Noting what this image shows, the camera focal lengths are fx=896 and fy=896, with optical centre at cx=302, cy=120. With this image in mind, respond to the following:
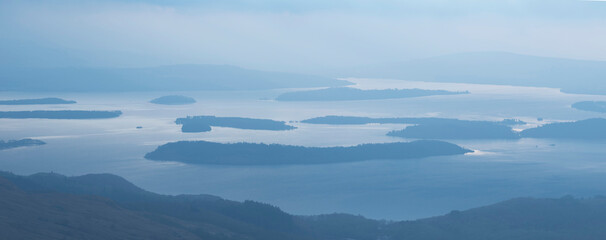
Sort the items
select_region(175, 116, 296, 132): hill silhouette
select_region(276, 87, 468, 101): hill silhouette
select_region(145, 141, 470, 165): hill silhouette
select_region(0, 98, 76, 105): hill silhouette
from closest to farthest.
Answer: select_region(145, 141, 470, 165): hill silhouette < select_region(175, 116, 296, 132): hill silhouette < select_region(0, 98, 76, 105): hill silhouette < select_region(276, 87, 468, 101): hill silhouette

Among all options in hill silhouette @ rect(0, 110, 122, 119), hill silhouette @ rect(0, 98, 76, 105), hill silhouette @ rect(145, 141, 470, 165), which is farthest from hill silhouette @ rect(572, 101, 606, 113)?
hill silhouette @ rect(0, 98, 76, 105)

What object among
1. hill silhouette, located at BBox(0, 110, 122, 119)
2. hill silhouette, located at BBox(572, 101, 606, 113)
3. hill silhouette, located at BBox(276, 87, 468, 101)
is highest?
hill silhouette, located at BBox(276, 87, 468, 101)

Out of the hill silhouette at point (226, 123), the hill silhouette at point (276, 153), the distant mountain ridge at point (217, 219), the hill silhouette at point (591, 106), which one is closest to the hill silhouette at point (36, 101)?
the hill silhouette at point (226, 123)

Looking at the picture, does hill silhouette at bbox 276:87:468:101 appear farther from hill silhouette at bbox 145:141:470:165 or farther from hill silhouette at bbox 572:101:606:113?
hill silhouette at bbox 145:141:470:165

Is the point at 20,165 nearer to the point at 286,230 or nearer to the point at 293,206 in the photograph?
the point at 293,206

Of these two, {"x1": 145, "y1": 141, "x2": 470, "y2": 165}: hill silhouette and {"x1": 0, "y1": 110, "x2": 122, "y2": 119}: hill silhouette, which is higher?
{"x1": 0, "y1": 110, "x2": 122, "y2": 119}: hill silhouette

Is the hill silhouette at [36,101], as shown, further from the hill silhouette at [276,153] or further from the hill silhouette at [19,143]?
the hill silhouette at [276,153]

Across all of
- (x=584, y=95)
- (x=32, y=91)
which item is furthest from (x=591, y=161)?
(x=32, y=91)
